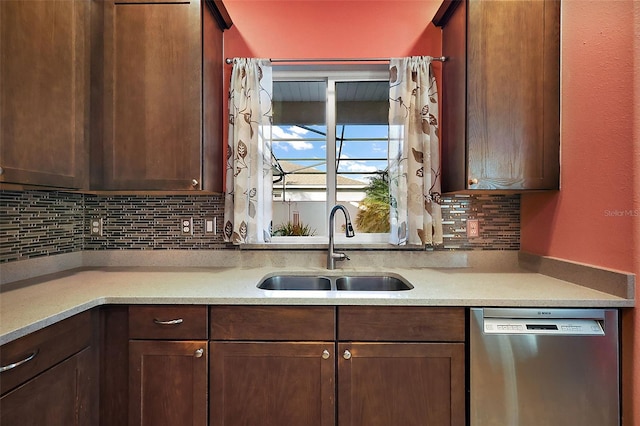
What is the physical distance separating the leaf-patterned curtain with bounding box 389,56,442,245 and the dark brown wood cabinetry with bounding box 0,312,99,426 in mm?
1503

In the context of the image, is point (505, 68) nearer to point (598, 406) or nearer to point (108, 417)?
point (598, 406)

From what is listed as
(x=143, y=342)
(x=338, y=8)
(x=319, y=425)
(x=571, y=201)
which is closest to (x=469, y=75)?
(x=571, y=201)

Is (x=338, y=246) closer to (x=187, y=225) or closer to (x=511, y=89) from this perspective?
(x=187, y=225)

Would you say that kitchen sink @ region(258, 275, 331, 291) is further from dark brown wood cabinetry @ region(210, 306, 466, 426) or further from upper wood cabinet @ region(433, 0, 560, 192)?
upper wood cabinet @ region(433, 0, 560, 192)

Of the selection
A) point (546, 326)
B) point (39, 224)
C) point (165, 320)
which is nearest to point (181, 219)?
point (39, 224)

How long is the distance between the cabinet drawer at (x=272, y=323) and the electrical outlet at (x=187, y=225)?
2.59ft

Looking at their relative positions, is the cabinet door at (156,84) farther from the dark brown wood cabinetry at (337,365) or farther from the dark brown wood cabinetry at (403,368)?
the dark brown wood cabinetry at (403,368)

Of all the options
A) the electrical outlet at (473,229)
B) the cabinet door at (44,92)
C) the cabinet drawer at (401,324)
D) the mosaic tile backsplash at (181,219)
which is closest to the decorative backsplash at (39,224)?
the mosaic tile backsplash at (181,219)

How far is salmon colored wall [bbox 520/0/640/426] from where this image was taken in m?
1.15

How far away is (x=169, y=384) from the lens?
4.03ft

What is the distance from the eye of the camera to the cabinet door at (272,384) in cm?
122

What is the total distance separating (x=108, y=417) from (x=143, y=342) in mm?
330

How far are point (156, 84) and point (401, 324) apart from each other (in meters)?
1.59

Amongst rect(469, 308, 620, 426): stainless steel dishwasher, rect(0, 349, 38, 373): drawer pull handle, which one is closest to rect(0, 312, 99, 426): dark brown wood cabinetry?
rect(0, 349, 38, 373): drawer pull handle
